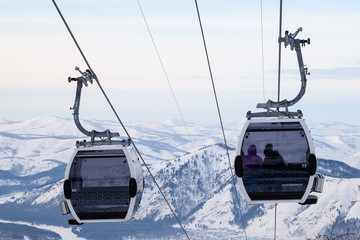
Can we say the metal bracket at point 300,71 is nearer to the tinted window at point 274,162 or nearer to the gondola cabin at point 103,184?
the tinted window at point 274,162

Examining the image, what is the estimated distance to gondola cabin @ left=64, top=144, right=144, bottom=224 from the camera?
20.1 meters

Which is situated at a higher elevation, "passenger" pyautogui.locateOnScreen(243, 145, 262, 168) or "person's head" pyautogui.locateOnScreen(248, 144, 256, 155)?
"person's head" pyautogui.locateOnScreen(248, 144, 256, 155)

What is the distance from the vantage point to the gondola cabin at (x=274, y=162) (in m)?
20.1

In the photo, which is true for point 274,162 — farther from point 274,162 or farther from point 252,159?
point 252,159

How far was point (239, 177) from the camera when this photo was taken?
20391 mm

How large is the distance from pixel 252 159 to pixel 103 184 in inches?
161

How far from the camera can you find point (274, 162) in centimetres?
2070

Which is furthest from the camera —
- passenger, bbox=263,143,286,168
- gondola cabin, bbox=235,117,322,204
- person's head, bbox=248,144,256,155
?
passenger, bbox=263,143,286,168

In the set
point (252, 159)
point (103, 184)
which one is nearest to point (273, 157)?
point (252, 159)

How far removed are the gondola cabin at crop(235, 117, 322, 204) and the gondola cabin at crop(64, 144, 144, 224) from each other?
2.86 m

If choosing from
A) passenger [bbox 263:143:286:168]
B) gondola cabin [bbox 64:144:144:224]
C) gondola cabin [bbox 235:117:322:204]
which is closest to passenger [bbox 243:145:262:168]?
gondola cabin [bbox 235:117:322:204]

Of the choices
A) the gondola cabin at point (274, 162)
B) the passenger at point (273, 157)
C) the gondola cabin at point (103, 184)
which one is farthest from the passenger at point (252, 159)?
the gondola cabin at point (103, 184)

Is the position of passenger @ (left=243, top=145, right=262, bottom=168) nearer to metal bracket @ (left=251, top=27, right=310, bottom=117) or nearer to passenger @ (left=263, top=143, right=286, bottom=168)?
passenger @ (left=263, top=143, right=286, bottom=168)

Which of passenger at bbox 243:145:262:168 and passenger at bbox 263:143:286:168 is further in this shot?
passenger at bbox 263:143:286:168
